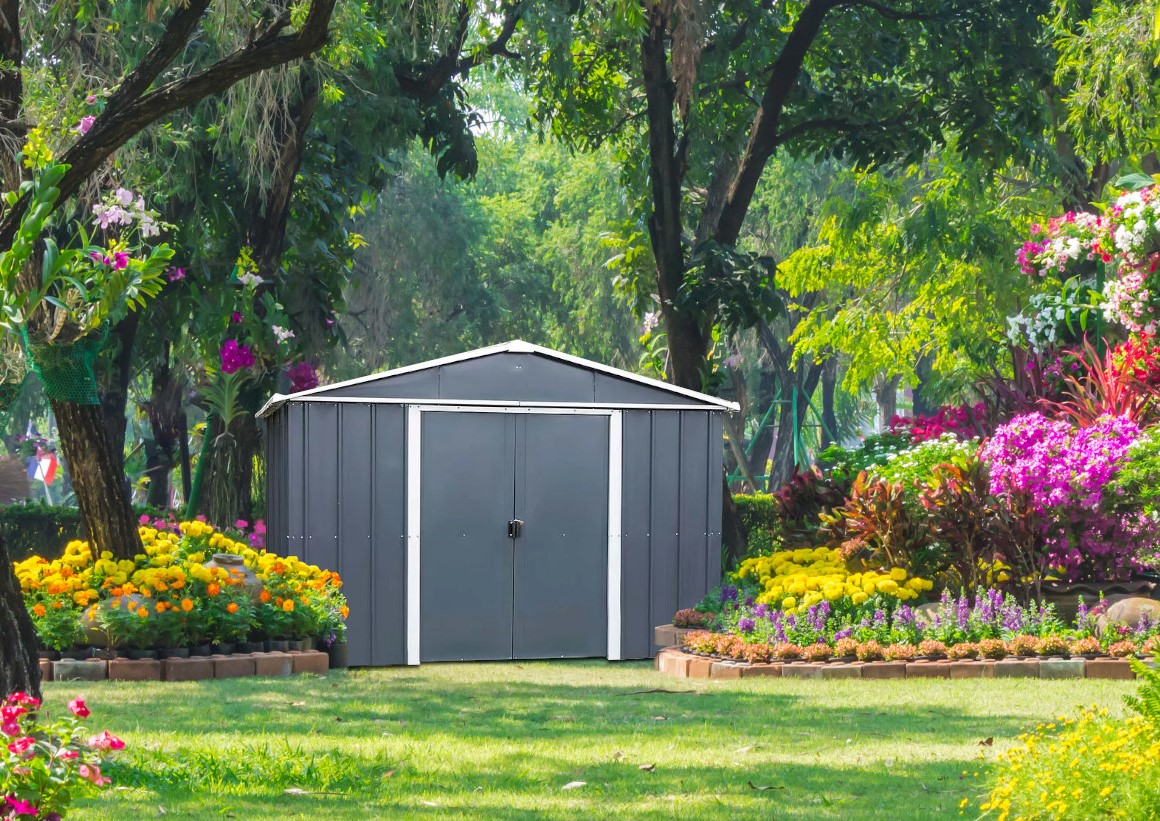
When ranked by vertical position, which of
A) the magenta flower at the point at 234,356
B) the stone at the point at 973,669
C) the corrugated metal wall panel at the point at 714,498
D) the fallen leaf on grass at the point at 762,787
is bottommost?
the stone at the point at 973,669

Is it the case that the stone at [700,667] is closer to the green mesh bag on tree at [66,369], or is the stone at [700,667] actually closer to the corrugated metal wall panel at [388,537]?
the corrugated metal wall panel at [388,537]

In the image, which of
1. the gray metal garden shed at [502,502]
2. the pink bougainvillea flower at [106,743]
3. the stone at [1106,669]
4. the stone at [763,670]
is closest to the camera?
the pink bougainvillea flower at [106,743]

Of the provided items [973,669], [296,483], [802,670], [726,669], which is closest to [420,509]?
[296,483]

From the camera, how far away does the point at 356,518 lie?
14.2 metres

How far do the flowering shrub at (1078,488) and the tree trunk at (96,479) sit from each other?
7.36 m

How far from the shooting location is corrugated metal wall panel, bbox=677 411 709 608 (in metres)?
15.2

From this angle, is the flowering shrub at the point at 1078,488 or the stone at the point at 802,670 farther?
the flowering shrub at the point at 1078,488

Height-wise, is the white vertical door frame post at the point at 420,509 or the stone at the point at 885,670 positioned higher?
the white vertical door frame post at the point at 420,509

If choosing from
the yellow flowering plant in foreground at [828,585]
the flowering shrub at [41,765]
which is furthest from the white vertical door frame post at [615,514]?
the flowering shrub at [41,765]

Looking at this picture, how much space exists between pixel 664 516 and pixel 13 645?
8.39m

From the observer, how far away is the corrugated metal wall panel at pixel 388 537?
46.7 ft

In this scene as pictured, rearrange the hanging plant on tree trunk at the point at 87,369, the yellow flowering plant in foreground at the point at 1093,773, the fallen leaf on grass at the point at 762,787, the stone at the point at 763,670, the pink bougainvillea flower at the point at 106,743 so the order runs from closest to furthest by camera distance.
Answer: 1. the yellow flowering plant in foreground at the point at 1093,773
2. the pink bougainvillea flower at the point at 106,743
3. the fallen leaf on grass at the point at 762,787
4. the hanging plant on tree trunk at the point at 87,369
5. the stone at the point at 763,670

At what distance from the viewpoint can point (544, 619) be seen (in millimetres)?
14727

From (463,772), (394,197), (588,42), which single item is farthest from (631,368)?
(463,772)
